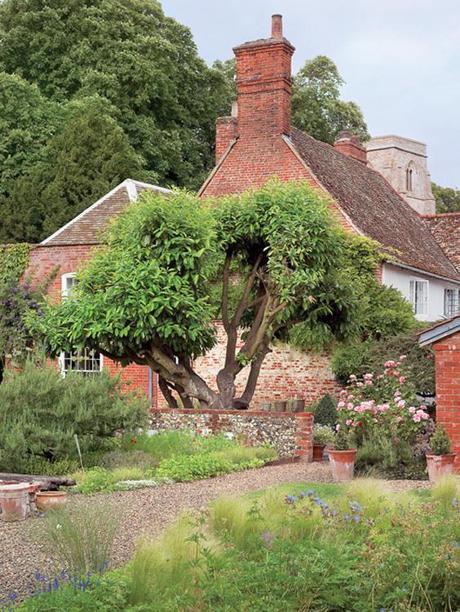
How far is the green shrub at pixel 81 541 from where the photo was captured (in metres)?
7.04

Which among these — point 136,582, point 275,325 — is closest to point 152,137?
point 275,325

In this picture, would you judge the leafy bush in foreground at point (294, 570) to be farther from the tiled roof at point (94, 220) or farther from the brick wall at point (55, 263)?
the tiled roof at point (94, 220)

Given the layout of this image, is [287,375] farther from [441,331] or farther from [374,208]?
[441,331]

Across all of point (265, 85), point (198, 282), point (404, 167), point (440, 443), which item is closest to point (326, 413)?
point (198, 282)

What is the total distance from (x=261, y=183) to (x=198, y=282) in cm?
971

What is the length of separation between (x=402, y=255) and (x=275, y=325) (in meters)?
8.68

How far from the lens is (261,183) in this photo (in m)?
25.4

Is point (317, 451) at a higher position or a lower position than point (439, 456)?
lower

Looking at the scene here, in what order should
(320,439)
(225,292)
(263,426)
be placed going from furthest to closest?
1. (320,439)
2. (225,292)
3. (263,426)

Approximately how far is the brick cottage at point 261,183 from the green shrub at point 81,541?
52.7 ft

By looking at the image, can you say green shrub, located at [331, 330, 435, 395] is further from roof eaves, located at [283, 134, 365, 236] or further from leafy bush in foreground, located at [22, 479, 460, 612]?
leafy bush in foreground, located at [22, 479, 460, 612]

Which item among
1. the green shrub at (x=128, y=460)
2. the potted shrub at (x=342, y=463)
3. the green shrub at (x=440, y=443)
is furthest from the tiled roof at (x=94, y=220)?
the green shrub at (x=440, y=443)

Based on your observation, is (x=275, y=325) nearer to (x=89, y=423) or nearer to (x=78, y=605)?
(x=89, y=423)

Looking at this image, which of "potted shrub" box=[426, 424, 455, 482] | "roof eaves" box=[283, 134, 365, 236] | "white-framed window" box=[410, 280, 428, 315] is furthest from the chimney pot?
"potted shrub" box=[426, 424, 455, 482]
